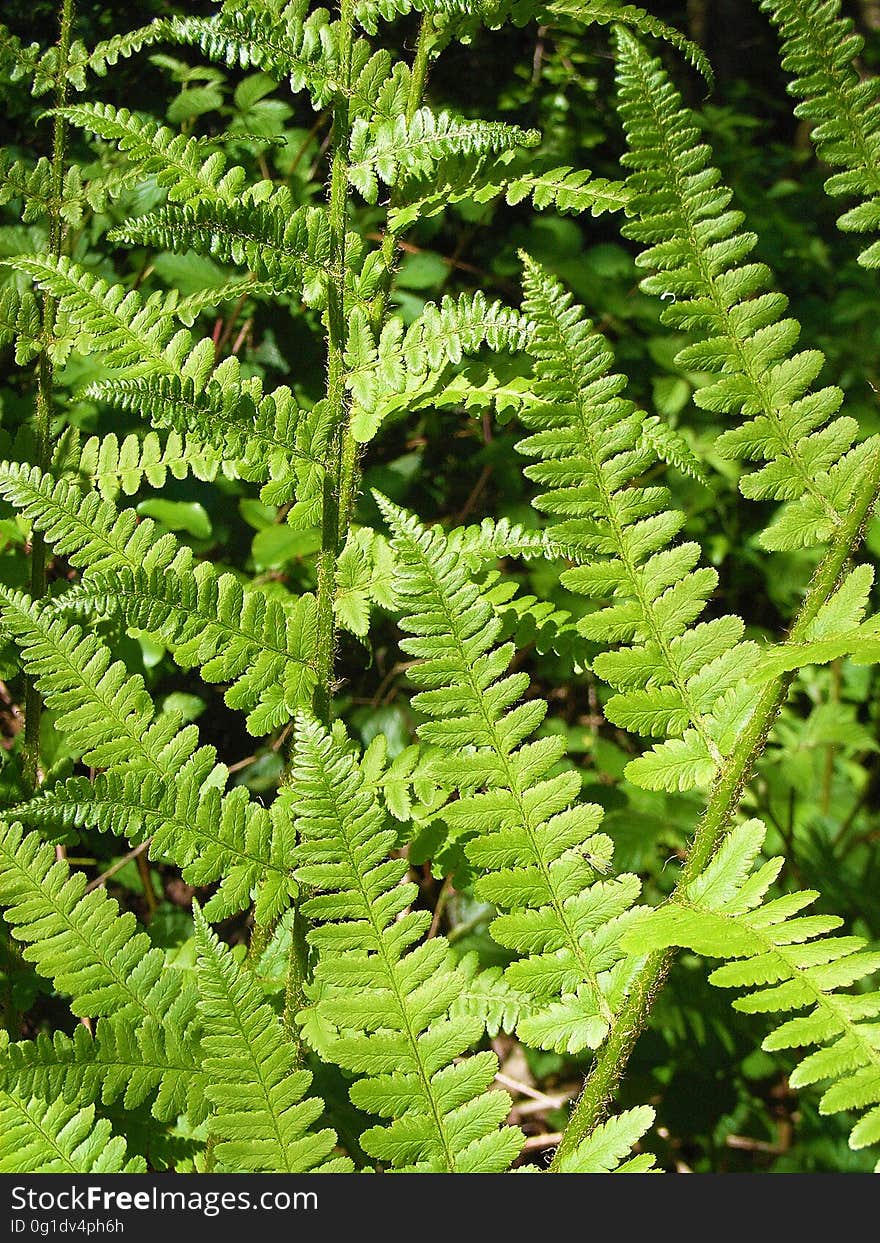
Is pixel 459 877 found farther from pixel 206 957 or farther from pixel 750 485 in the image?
pixel 750 485

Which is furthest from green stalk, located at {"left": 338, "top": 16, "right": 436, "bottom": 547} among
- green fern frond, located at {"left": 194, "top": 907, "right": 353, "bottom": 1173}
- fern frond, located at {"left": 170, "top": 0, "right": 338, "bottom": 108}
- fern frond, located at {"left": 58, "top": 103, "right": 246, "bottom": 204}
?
green fern frond, located at {"left": 194, "top": 907, "right": 353, "bottom": 1173}

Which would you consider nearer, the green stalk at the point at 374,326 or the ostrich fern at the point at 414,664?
the ostrich fern at the point at 414,664

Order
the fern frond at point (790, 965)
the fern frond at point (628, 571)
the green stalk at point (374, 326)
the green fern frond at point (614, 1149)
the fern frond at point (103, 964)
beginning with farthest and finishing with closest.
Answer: the green stalk at point (374, 326) < the fern frond at point (103, 964) < the fern frond at point (628, 571) < the green fern frond at point (614, 1149) < the fern frond at point (790, 965)

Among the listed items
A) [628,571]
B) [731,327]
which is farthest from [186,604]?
[731,327]

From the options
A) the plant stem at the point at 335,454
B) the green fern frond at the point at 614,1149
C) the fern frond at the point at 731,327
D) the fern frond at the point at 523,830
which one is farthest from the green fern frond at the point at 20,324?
the green fern frond at the point at 614,1149

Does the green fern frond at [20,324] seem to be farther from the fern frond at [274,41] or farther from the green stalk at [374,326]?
the green stalk at [374,326]

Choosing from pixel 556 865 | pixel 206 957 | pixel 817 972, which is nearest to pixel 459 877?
pixel 556 865
